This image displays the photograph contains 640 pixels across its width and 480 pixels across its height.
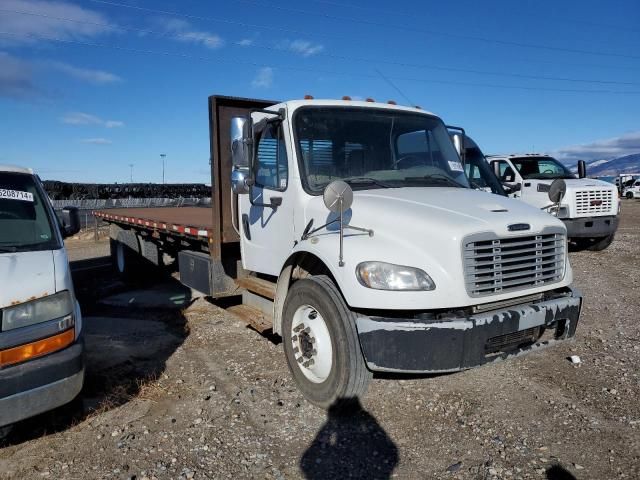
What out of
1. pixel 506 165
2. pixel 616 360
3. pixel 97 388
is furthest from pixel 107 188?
pixel 616 360

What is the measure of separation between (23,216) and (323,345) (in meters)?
2.50

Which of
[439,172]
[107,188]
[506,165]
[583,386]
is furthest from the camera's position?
[107,188]

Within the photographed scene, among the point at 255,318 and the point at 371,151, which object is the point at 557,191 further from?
the point at 255,318

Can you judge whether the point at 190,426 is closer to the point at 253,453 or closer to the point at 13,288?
the point at 253,453

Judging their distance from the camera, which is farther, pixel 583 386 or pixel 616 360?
pixel 616 360

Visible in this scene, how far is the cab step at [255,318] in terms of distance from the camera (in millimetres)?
4488

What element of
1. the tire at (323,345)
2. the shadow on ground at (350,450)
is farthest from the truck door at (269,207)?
the shadow on ground at (350,450)

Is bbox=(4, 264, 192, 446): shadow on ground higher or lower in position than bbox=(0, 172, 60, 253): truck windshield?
lower

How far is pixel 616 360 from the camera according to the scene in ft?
15.0

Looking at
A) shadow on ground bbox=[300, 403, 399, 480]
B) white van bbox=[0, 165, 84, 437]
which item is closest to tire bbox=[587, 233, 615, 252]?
shadow on ground bbox=[300, 403, 399, 480]

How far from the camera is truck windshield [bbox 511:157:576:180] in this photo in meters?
11.5

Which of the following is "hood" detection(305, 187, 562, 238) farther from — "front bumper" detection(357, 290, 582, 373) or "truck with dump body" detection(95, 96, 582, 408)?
"front bumper" detection(357, 290, 582, 373)

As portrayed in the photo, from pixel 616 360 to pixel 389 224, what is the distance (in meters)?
2.83

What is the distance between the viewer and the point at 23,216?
3750 millimetres
